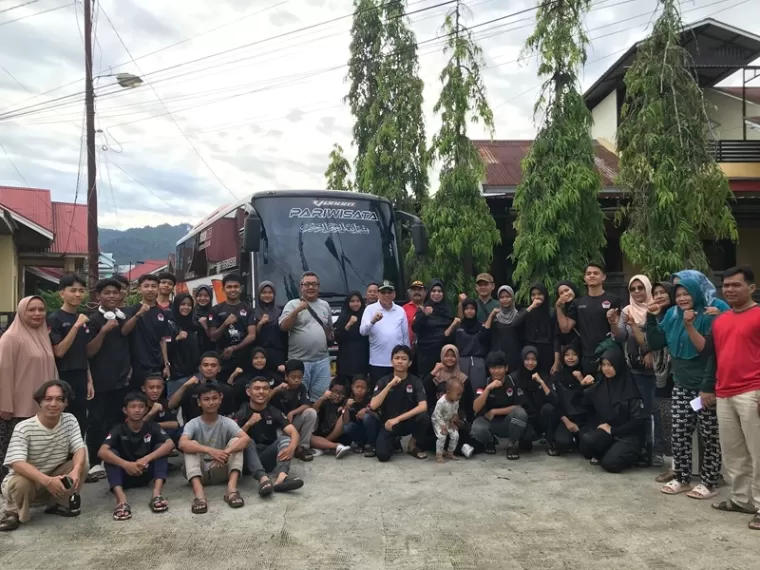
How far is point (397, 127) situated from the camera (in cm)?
1231

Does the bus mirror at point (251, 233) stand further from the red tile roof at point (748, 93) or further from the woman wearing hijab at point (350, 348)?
the red tile roof at point (748, 93)

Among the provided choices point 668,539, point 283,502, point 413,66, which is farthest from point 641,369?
point 413,66

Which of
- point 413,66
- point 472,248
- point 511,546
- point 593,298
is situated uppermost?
point 413,66

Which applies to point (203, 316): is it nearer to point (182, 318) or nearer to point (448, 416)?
point (182, 318)

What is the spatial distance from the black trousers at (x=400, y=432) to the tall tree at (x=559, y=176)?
4130mm

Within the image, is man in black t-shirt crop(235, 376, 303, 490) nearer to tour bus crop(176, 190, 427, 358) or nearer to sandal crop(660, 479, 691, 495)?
tour bus crop(176, 190, 427, 358)

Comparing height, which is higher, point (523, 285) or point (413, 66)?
point (413, 66)

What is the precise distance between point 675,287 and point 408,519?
2.83 meters

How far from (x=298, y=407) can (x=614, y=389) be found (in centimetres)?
305

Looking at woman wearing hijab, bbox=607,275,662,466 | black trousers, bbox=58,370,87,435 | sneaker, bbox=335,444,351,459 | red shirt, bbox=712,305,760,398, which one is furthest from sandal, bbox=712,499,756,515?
black trousers, bbox=58,370,87,435

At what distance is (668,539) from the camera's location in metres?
3.88

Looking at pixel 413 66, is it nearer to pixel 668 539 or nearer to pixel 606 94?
pixel 606 94

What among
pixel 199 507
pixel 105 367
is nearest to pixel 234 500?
pixel 199 507

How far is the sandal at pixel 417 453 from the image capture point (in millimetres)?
5902
